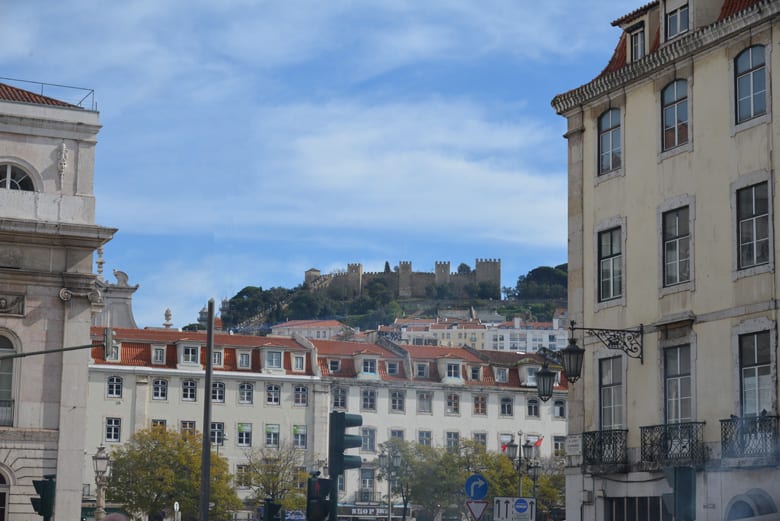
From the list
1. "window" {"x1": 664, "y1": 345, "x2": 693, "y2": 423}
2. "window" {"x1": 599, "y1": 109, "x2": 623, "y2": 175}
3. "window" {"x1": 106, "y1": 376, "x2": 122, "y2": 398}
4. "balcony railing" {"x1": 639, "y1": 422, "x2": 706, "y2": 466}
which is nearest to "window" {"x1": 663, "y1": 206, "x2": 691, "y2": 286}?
"window" {"x1": 664, "y1": 345, "x2": 693, "y2": 423}

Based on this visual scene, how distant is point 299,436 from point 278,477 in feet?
22.0

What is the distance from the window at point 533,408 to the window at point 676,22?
76687 mm

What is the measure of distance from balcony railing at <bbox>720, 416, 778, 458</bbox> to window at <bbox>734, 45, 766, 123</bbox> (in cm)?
614

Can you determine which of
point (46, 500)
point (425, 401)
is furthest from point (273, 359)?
point (46, 500)

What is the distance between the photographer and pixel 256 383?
99.1m

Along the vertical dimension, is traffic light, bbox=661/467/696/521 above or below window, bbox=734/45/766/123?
below

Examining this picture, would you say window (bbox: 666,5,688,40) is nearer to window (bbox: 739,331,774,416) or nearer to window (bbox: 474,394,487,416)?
window (bbox: 739,331,774,416)

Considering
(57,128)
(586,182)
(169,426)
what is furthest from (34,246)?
(169,426)

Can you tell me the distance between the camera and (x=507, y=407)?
4193 inches

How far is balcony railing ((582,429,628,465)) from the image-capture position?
31953mm

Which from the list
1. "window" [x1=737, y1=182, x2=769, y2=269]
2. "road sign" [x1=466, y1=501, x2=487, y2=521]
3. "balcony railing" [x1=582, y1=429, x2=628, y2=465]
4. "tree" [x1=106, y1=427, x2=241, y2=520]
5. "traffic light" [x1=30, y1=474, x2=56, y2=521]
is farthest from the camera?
"tree" [x1=106, y1=427, x2=241, y2=520]

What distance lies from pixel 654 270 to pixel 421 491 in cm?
6589

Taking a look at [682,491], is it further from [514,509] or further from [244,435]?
[244,435]

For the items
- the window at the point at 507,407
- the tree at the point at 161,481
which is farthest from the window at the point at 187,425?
the window at the point at 507,407
